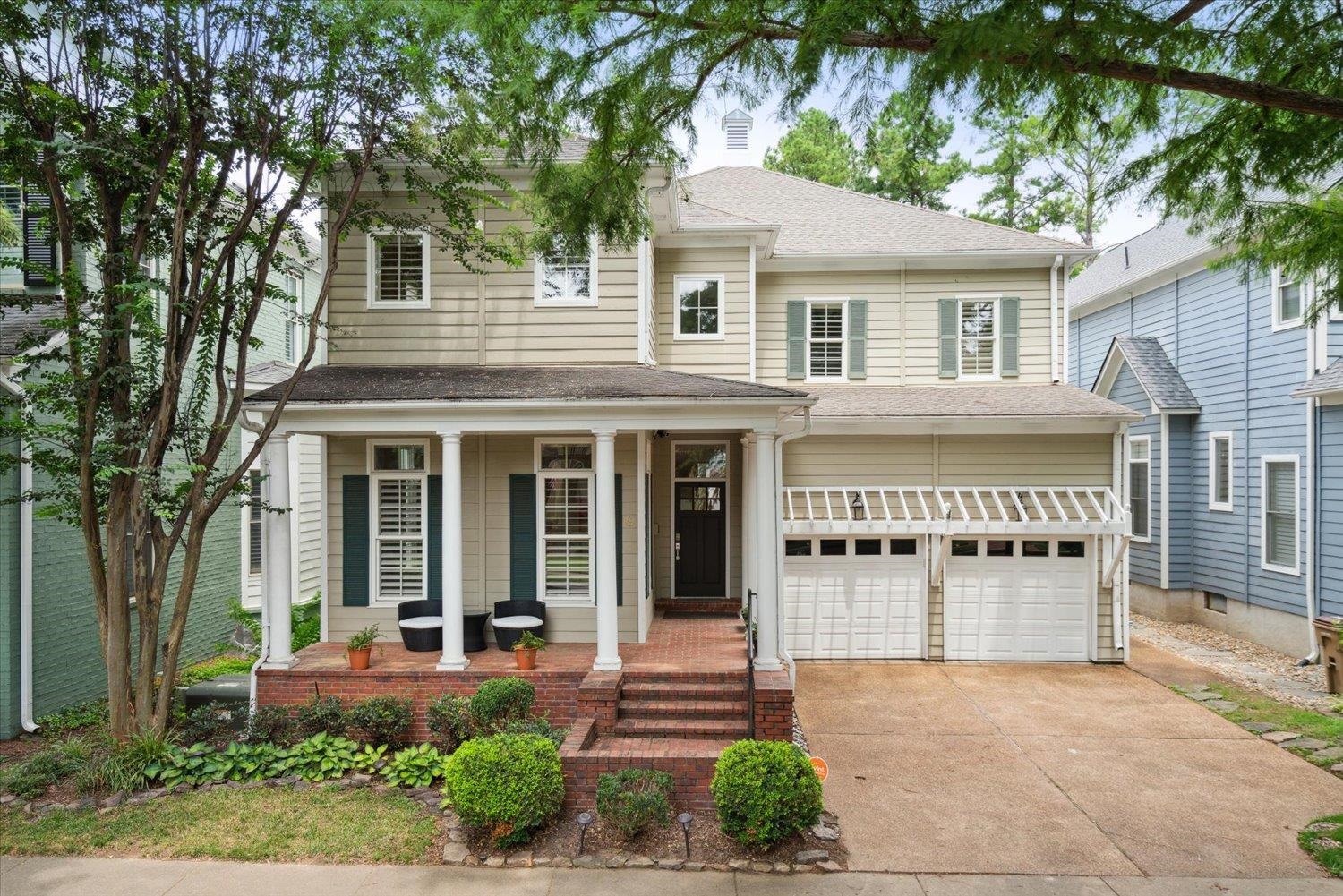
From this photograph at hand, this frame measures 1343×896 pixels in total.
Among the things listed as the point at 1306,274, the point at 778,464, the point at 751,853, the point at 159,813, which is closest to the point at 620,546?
the point at 778,464

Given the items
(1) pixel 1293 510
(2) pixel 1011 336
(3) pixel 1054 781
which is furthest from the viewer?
(2) pixel 1011 336

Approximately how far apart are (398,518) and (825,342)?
7409mm

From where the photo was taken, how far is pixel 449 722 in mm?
7492

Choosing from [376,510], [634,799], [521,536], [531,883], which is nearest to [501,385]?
[521,536]

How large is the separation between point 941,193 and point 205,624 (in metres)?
24.4

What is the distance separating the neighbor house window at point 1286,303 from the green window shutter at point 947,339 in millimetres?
5062

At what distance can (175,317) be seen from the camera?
738 cm

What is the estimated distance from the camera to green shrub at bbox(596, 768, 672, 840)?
231 inches

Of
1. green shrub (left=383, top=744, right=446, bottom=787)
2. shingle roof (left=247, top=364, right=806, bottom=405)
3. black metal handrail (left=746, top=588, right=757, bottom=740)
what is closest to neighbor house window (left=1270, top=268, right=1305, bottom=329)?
shingle roof (left=247, top=364, right=806, bottom=405)

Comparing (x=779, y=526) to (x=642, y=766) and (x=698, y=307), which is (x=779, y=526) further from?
(x=698, y=307)

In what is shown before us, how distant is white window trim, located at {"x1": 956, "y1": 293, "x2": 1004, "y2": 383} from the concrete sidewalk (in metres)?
8.47

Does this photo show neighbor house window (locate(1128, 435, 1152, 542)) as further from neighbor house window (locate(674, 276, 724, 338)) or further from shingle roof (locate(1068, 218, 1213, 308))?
neighbor house window (locate(674, 276, 724, 338))

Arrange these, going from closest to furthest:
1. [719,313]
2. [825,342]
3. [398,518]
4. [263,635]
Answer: [263,635] → [398,518] → [719,313] → [825,342]

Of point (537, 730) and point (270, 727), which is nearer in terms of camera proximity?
point (537, 730)
